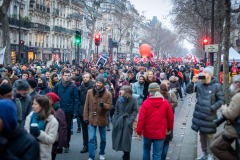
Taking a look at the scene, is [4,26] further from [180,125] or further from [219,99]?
[219,99]

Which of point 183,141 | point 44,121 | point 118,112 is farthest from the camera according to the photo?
point 183,141

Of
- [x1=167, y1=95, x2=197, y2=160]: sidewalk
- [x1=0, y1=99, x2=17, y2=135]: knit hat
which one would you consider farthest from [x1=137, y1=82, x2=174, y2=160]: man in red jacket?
[x1=0, y1=99, x2=17, y2=135]: knit hat

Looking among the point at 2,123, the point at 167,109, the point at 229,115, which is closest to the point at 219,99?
the point at 167,109

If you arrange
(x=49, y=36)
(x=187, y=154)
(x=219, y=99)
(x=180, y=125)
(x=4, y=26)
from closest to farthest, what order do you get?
(x=219, y=99) < (x=187, y=154) < (x=180, y=125) < (x=4, y=26) < (x=49, y=36)

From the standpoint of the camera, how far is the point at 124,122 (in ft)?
25.6

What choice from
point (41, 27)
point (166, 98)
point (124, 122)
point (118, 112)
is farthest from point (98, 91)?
point (41, 27)

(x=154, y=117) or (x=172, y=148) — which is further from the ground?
(x=154, y=117)

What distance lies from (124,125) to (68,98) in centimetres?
186

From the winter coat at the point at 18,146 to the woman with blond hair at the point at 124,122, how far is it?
4148 millimetres

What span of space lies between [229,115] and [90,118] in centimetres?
339

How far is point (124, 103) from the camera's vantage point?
309 inches

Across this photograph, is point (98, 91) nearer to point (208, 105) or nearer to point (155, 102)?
point (155, 102)

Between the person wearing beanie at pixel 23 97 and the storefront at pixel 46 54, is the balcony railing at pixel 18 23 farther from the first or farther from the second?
the person wearing beanie at pixel 23 97

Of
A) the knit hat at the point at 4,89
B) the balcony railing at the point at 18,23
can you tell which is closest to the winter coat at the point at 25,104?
the knit hat at the point at 4,89
